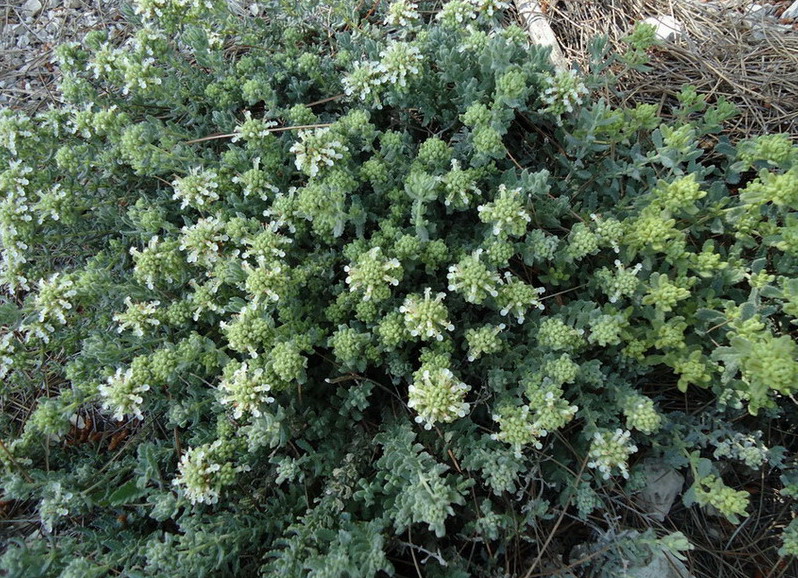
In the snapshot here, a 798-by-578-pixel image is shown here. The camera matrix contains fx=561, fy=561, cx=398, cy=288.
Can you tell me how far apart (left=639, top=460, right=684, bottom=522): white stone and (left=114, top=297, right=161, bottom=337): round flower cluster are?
3.43 m

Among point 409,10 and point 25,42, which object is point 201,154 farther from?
point 25,42

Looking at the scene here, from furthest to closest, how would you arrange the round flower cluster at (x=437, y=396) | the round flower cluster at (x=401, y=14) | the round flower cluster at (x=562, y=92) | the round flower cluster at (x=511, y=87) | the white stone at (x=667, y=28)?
1. the white stone at (x=667, y=28)
2. the round flower cluster at (x=401, y=14)
3. the round flower cluster at (x=562, y=92)
4. the round flower cluster at (x=511, y=87)
5. the round flower cluster at (x=437, y=396)

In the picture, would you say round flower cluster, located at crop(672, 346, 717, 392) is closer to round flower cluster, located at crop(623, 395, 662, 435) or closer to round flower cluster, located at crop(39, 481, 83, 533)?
round flower cluster, located at crop(623, 395, 662, 435)

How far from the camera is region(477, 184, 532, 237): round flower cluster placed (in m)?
3.28

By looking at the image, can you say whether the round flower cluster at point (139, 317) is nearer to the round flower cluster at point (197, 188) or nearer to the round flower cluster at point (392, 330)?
the round flower cluster at point (197, 188)

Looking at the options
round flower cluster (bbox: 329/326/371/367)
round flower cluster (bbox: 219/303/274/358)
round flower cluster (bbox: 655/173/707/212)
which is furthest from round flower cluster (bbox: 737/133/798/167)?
round flower cluster (bbox: 219/303/274/358)

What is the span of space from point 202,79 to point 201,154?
2.07ft

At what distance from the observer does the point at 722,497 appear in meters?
3.17

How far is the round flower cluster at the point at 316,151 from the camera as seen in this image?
3.37m

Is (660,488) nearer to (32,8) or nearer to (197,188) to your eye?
(197,188)

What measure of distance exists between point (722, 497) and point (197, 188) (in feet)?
12.0

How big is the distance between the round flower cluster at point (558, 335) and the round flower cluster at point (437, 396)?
1.80 ft

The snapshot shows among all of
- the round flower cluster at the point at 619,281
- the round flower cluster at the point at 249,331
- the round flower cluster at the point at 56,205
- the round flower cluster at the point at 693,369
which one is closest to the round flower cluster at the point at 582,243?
the round flower cluster at the point at 619,281

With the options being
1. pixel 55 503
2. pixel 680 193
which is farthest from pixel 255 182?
pixel 680 193
